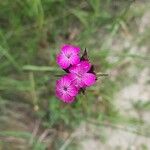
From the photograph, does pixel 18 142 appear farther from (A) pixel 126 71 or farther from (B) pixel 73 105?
(A) pixel 126 71

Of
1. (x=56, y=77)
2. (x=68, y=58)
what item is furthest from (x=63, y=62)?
(x=56, y=77)

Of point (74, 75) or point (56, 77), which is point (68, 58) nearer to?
point (74, 75)

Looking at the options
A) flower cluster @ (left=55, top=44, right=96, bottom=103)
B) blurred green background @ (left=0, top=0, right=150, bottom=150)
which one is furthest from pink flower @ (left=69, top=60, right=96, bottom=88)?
blurred green background @ (left=0, top=0, right=150, bottom=150)

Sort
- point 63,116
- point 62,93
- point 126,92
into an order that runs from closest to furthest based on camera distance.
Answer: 1. point 62,93
2. point 63,116
3. point 126,92

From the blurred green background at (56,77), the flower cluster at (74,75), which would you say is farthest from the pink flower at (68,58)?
the blurred green background at (56,77)

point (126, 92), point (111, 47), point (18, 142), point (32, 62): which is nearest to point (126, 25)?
point (111, 47)

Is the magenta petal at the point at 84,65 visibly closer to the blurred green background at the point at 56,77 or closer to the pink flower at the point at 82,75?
the pink flower at the point at 82,75
